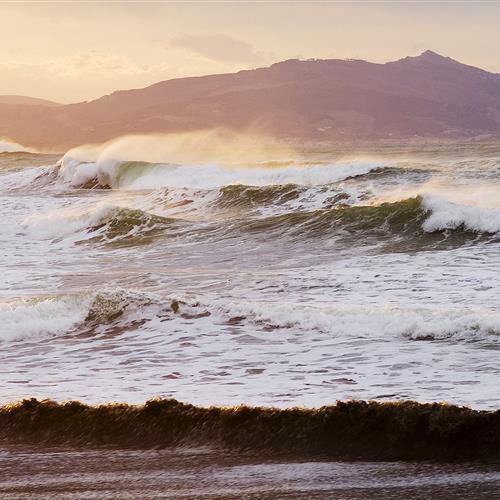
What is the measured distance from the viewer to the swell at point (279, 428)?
564 cm

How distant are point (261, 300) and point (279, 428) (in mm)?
6219

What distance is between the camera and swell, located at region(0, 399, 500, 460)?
564 cm

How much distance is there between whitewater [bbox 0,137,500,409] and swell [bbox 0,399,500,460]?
0.71 meters

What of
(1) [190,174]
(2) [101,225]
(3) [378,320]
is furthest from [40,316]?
(1) [190,174]

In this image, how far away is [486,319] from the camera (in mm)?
9633

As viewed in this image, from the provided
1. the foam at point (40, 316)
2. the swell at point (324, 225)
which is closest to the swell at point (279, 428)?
the foam at point (40, 316)

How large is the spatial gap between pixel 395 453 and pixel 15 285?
9632 mm

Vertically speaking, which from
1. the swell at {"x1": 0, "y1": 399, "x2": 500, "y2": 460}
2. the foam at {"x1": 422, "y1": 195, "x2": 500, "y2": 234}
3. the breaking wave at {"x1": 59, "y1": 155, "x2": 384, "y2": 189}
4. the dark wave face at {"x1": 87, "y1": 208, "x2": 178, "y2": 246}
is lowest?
the swell at {"x1": 0, "y1": 399, "x2": 500, "y2": 460}

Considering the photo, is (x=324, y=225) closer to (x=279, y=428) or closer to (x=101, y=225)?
(x=101, y=225)

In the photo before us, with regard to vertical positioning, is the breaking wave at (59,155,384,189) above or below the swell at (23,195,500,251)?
above

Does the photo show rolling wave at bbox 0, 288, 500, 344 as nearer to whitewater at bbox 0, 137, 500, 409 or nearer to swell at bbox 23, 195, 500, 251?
whitewater at bbox 0, 137, 500, 409

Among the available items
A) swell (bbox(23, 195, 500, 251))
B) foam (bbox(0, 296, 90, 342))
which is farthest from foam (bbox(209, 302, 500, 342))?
Answer: swell (bbox(23, 195, 500, 251))

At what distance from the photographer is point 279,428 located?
5.99 meters

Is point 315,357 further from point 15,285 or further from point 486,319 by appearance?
point 15,285
